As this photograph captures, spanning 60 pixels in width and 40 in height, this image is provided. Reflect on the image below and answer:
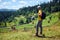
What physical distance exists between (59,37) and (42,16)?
2532 mm

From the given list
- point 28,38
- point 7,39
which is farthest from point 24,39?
point 7,39

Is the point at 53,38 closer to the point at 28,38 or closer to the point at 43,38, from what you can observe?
the point at 43,38

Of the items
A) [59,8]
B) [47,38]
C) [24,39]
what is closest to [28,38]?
[24,39]

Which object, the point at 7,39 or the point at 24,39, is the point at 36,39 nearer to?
the point at 24,39

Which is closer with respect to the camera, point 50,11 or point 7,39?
point 7,39

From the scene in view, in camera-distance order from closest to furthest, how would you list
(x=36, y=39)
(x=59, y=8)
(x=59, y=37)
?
(x=36, y=39), (x=59, y=37), (x=59, y=8)

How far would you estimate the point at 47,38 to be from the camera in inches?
598

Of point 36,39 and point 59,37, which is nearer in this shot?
point 36,39

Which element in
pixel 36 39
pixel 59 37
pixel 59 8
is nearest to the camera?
pixel 36 39

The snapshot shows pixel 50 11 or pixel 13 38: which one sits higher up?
pixel 13 38

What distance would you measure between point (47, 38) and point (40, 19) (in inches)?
73.6

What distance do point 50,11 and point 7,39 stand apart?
7110 inches

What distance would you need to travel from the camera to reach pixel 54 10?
191625 mm

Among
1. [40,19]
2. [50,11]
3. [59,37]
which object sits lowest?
[50,11]
